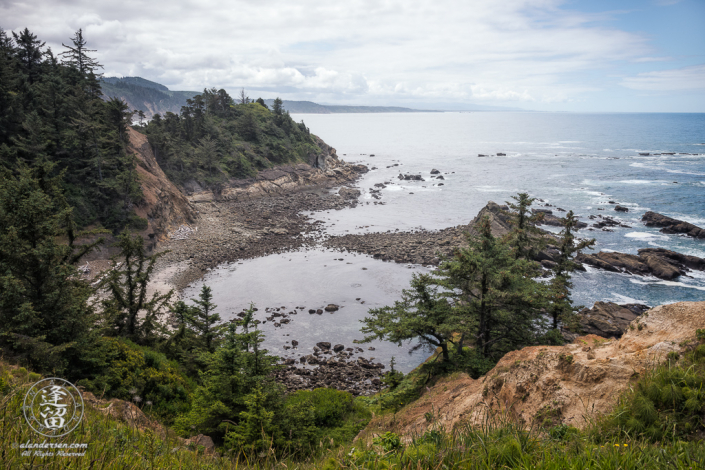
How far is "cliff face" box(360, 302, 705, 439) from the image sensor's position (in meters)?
8.16

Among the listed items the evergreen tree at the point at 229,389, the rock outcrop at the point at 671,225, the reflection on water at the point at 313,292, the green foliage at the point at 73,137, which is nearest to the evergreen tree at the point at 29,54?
the green foliage at the point at 73,137

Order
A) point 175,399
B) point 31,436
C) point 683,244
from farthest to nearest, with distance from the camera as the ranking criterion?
point 683,244 < point 175,399 < point 31,436

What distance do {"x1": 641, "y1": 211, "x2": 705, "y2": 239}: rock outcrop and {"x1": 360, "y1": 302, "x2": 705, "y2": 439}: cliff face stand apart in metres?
46.1

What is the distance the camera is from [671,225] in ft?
150

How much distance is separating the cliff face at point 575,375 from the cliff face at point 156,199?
1541 inches

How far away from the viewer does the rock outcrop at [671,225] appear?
4288cm

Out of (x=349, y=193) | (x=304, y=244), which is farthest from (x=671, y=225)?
(x=349, y=193)

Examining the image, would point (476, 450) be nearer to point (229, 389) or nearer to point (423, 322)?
point (229, 389)

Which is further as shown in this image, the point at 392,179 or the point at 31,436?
the point at 392,179

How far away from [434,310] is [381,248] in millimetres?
27298

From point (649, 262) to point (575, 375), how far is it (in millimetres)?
36484

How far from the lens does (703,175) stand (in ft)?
240

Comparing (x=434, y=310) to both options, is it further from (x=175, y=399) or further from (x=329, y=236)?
(x=329, y=236)

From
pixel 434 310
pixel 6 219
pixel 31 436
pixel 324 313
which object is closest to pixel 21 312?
pixel 6 219
